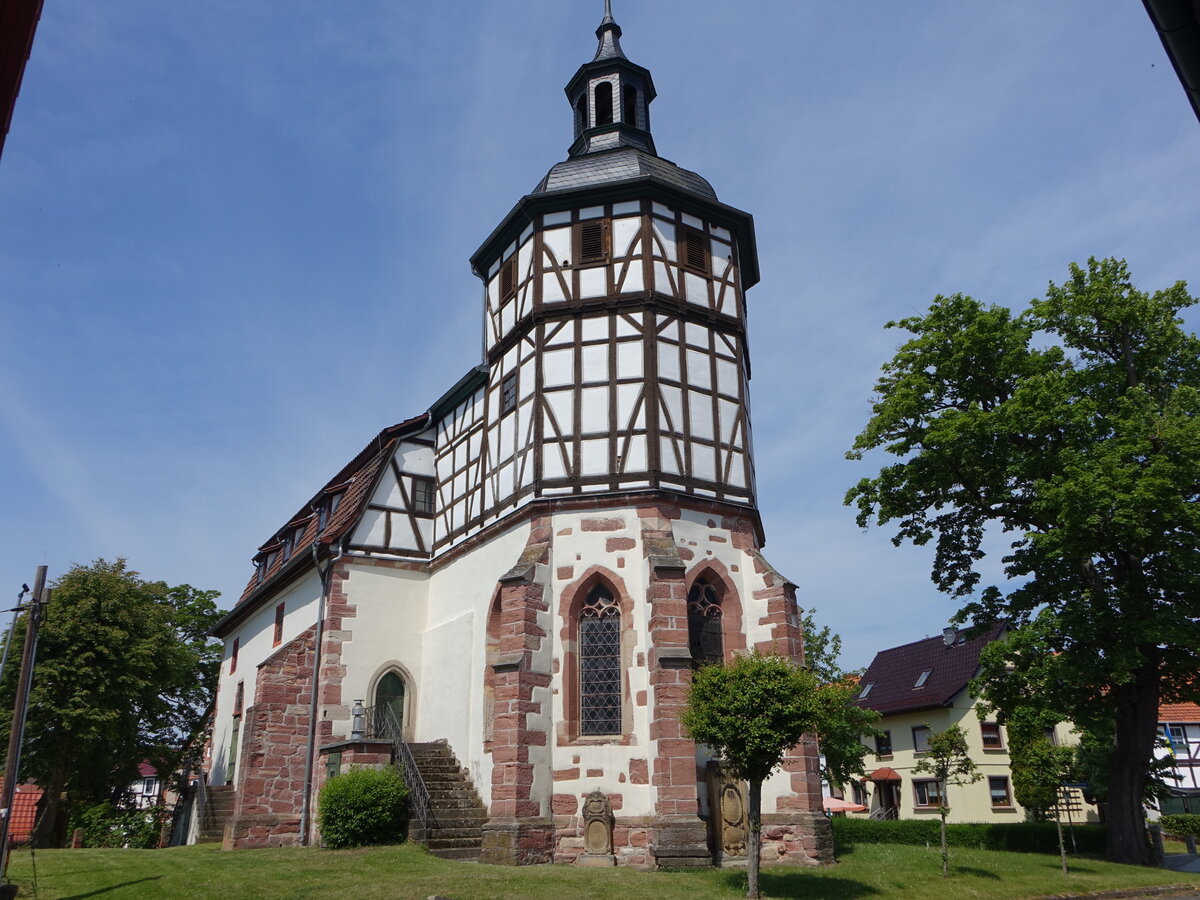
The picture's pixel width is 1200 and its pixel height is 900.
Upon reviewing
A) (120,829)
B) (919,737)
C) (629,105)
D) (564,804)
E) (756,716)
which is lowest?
(120,829)

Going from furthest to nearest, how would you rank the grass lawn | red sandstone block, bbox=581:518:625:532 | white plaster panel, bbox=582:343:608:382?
white plaster panel, bbox=582:343:608:382 → red sandstone block, bbox=581:518:625:532 → the grass lawn

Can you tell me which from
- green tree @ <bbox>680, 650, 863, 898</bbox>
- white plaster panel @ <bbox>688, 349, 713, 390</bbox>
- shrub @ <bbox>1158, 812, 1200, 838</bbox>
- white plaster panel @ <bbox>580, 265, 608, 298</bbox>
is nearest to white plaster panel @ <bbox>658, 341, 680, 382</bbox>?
white plaster panel @ <bbox>688, 349, 713, 390</bbox>

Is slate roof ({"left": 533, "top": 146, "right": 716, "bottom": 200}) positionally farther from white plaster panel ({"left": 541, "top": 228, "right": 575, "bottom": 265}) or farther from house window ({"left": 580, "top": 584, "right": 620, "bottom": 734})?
house window ({"left": 580, "top": 584, "right": 620, "bottom": 734})

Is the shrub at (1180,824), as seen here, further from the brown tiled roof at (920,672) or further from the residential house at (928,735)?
the brown tiled roof at (920,672)

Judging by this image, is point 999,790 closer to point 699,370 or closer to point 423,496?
point 699,370

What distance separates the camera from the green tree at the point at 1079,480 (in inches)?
757

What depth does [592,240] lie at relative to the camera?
73.8 feet

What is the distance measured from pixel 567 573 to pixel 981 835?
15.4 meters

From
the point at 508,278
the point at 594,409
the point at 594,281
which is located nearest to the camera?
the point at 594,409

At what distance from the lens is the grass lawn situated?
13492mm

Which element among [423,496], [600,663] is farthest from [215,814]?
[600,663]

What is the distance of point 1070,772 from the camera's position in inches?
814

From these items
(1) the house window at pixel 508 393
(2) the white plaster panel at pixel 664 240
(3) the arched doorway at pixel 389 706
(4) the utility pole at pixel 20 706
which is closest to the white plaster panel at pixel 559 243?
(2) the white plaster panel at pixel 664 240

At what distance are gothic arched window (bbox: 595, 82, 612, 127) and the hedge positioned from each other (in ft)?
64.6
